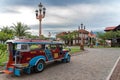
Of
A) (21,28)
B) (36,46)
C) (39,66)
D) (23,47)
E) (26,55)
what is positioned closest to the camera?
(26,55)

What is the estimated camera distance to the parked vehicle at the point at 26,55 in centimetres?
960

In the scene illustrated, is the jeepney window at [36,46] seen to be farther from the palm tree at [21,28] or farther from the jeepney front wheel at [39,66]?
the palm tree at [21,28]

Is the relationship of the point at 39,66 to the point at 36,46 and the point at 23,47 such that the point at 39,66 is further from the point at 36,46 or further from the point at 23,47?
the point at 23,47

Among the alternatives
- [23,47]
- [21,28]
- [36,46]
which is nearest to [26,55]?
[23,47]

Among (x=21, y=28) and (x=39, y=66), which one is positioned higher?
(x=21, y=28)

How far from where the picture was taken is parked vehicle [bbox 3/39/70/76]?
9.60m

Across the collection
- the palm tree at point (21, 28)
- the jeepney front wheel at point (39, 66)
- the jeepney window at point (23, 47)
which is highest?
the palm tree at point (21, 28)

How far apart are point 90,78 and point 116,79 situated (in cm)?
136

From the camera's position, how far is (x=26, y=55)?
9836 mm

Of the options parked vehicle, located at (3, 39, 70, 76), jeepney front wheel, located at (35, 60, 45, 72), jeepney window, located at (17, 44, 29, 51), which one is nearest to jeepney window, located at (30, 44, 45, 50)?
parked vehicle, located at (3, 39, 70, 76)

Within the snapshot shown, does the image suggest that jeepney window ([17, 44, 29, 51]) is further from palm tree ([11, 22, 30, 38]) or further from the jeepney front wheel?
palm tree ([11, 22, 30, 38])

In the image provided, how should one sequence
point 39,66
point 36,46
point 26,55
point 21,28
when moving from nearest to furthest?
point 26,55, point 39,66, point 36,46, point 21,28

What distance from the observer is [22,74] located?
33.3 ft

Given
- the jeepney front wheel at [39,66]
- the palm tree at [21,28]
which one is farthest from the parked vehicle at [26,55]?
the palm tree at [21,28]
